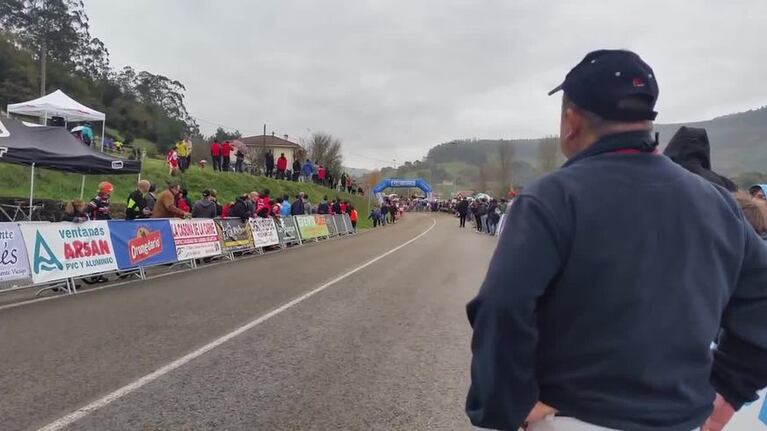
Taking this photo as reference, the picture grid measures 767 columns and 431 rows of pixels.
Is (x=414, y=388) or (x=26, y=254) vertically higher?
(x=26, y=254)

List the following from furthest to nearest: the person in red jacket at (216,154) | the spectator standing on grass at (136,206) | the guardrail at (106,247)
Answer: the person in red jacket at (216,154)
the spectator standing on grass at (136,206)
the guardrail at (106,247)

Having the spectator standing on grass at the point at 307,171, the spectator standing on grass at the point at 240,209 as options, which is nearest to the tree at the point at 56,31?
the spectator standing on grass at the point at 307,171

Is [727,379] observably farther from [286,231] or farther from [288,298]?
[286,231]

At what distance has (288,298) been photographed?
9.57m

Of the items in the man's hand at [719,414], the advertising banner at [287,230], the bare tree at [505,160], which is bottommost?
the advertising banner at [287,230]

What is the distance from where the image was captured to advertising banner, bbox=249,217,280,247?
730 inches

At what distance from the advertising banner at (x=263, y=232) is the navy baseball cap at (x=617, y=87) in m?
17.3

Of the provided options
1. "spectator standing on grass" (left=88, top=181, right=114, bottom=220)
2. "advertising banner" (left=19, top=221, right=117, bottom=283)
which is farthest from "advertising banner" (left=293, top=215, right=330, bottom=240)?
"advertising banner" (left=19, top=221, right=117, bottom=283)

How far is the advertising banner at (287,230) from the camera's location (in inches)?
822

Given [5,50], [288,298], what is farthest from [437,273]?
[5,50]

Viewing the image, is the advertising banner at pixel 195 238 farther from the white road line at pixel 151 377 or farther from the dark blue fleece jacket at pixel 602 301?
the dark blue fleece jacket at pixel 602 301

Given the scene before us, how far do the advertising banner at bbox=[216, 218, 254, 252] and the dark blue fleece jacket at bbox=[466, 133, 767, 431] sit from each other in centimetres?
1541

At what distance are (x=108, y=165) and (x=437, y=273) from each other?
8.66 m

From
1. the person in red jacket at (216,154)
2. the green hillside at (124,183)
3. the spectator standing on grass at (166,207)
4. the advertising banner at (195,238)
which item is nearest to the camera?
the advertising banner at (195,238)
